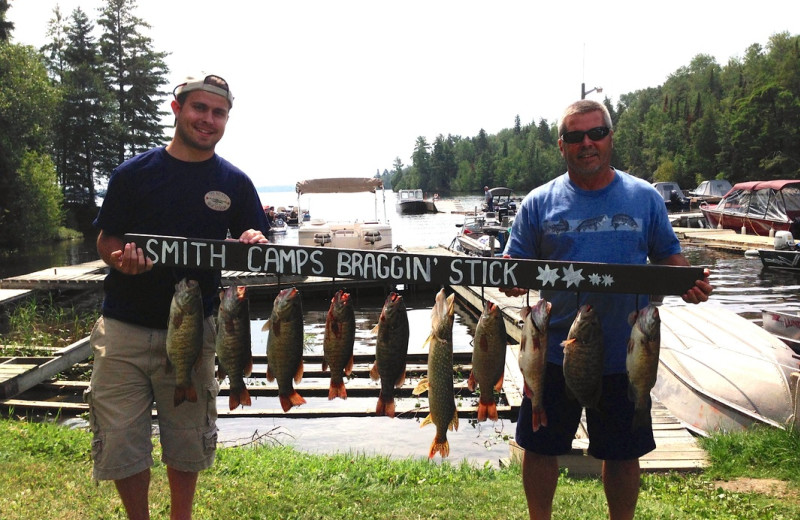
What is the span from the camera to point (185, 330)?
3150 millimetres

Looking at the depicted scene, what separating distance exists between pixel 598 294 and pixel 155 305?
2.35 meters

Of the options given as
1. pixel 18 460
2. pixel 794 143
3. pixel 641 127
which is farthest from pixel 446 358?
pixel 641 127

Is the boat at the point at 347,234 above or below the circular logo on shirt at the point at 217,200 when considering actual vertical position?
below

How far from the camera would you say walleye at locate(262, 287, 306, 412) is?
315 centimetres

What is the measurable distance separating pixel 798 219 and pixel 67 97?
4959cm

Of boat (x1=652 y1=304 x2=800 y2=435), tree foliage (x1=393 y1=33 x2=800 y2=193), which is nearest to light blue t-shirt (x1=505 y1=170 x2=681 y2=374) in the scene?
boat (x1=652 y1=304 x2=800 y2=435)

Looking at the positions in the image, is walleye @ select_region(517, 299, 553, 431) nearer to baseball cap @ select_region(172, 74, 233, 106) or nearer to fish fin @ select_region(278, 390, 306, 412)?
fish fin @ select_region(278, 390, 306, 412)

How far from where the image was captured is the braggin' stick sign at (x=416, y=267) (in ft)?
10.1

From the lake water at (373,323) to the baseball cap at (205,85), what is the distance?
4.48 metres

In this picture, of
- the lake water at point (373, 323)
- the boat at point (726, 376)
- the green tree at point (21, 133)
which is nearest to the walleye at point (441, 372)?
the lake water at point (373, 323)

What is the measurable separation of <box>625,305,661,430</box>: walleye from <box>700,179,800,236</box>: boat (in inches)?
1093

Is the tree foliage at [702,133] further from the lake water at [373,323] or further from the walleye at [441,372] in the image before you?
the walleye at [441,372]

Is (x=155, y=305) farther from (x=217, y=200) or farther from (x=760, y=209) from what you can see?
(x=760, y=209)

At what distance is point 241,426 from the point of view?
9.18 meters
